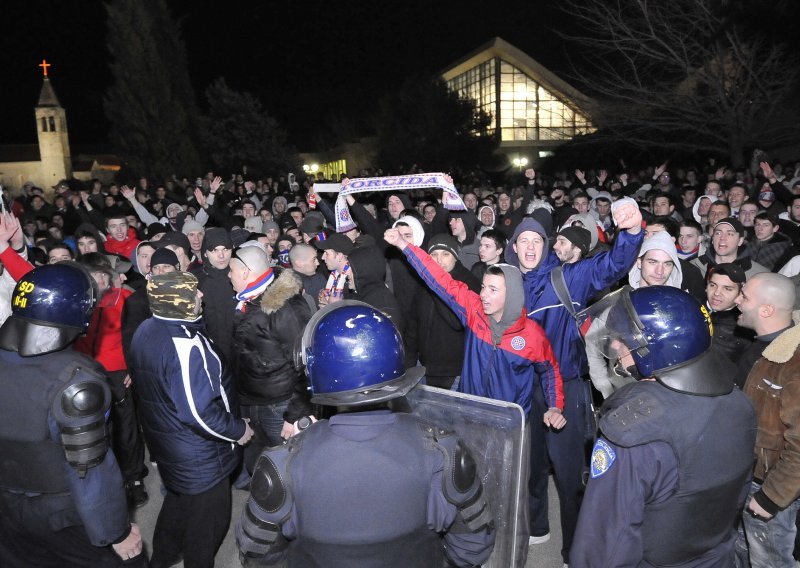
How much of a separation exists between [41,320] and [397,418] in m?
1.75

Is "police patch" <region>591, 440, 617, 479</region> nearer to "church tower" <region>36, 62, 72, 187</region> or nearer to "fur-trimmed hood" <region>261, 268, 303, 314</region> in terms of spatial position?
"fur-trimmed hood" <region>261, 268, 303, 314</region>

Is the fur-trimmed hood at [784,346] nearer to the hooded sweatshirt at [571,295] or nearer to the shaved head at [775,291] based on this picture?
the shaved head at [775,291]

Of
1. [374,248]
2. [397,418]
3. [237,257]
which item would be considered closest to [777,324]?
[397,418]

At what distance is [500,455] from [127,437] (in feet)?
11.7

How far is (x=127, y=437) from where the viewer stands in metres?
4.77

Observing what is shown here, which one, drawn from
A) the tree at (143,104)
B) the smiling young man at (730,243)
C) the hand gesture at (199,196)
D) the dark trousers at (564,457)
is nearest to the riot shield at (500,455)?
the dark trousers at (564,457)

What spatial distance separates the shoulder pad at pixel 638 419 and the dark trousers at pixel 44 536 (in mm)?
2360

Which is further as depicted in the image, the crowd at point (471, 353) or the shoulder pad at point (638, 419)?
the crowd at point (471, 353)

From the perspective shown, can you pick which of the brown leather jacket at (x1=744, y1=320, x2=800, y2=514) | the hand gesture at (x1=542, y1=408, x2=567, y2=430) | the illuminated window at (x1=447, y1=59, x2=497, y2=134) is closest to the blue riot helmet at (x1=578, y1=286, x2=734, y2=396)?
the brown leather jacket at (x1=744, y1=320, x2=800, y2=514)

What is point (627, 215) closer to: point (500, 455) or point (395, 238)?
point (395, 238)

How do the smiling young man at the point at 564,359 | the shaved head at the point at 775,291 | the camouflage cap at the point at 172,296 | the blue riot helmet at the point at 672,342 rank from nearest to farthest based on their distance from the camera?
1. the blue riot helmet at the point at 672,342
2. the shaved head at the point at 775,291
3. the camouflage cap at the point at 172,296
4. the smiling young man at the point at 564,359

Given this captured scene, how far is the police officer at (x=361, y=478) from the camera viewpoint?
180 cm

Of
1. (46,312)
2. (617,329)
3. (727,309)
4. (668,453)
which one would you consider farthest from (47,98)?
(668,453)

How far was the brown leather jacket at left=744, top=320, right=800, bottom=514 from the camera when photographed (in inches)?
109
